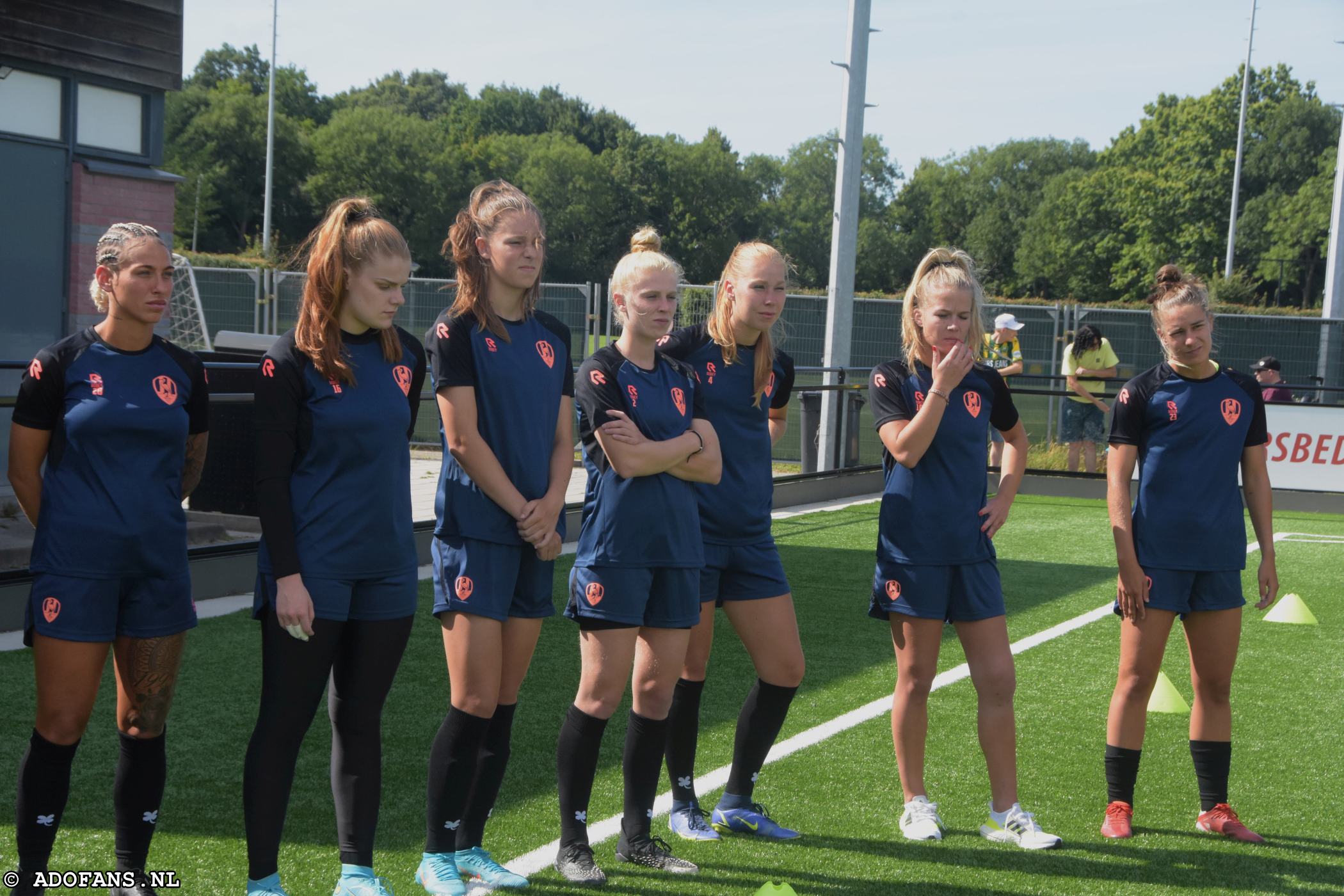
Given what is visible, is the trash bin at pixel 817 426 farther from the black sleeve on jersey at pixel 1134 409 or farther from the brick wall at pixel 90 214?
the black sleeve on jersey at pixel 1134 409

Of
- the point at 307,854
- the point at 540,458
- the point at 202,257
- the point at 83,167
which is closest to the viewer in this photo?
the point at 540,458

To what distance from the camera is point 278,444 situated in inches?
125

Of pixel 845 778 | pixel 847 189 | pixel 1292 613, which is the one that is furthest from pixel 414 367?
pixel 847 189

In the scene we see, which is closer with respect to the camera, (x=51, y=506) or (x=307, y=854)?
(x=51, y=506)

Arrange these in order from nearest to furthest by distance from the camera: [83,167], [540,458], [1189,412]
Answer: [540,458]
[1189,412]
[83,167]

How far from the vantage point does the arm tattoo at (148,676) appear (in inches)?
130

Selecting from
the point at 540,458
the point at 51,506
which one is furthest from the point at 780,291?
the point at 51,506

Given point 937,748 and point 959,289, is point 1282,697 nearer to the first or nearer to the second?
point 937,748

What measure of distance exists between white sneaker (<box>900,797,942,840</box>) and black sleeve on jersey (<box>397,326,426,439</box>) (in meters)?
2.10

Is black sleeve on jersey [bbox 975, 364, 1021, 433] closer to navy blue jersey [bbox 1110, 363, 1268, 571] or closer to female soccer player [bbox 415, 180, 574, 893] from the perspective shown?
navy blue jersey [bbox 1110, 363, 1268, 571]

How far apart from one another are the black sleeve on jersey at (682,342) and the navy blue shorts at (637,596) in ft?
2.37

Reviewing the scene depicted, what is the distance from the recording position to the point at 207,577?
26.1 ft

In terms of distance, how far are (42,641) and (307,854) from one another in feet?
3.68

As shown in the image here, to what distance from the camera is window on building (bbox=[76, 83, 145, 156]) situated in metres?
11.2
